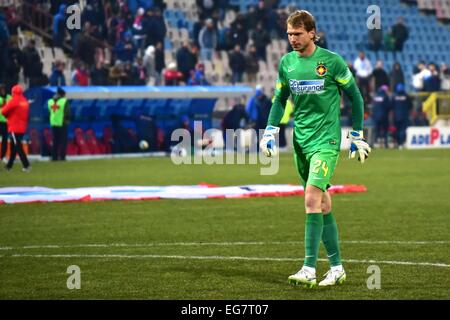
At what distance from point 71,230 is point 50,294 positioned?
5.79 m

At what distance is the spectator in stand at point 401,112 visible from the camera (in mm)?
41562

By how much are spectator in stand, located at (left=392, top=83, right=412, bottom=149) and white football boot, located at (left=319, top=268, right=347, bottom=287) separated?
3118 centimetres

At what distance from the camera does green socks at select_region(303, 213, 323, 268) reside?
35.0ft

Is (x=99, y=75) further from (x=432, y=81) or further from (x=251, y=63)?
(x=432, y=81)

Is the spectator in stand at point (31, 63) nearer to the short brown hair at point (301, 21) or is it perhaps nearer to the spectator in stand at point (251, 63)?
the spectator in stand at point (251, 63)

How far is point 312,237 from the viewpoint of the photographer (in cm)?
1070

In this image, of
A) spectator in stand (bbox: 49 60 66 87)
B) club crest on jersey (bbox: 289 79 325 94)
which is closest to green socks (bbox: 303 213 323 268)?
club crest on jersey (bbox: 289 79 325 94)

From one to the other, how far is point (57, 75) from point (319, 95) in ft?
80.4

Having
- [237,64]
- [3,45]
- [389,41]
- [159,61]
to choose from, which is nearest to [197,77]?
[159,61]

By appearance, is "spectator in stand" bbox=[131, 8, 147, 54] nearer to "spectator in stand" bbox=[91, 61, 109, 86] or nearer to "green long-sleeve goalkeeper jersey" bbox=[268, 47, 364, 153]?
"spectator in stand" bbox=[91, 61, 109, 86]

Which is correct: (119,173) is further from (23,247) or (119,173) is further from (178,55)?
(23,247)

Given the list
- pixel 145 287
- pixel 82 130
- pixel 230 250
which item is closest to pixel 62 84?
pixel 82 130

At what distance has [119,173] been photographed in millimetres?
28141

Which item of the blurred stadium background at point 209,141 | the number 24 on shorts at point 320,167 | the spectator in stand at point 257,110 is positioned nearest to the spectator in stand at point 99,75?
the blurred stadium background at point 209,141
